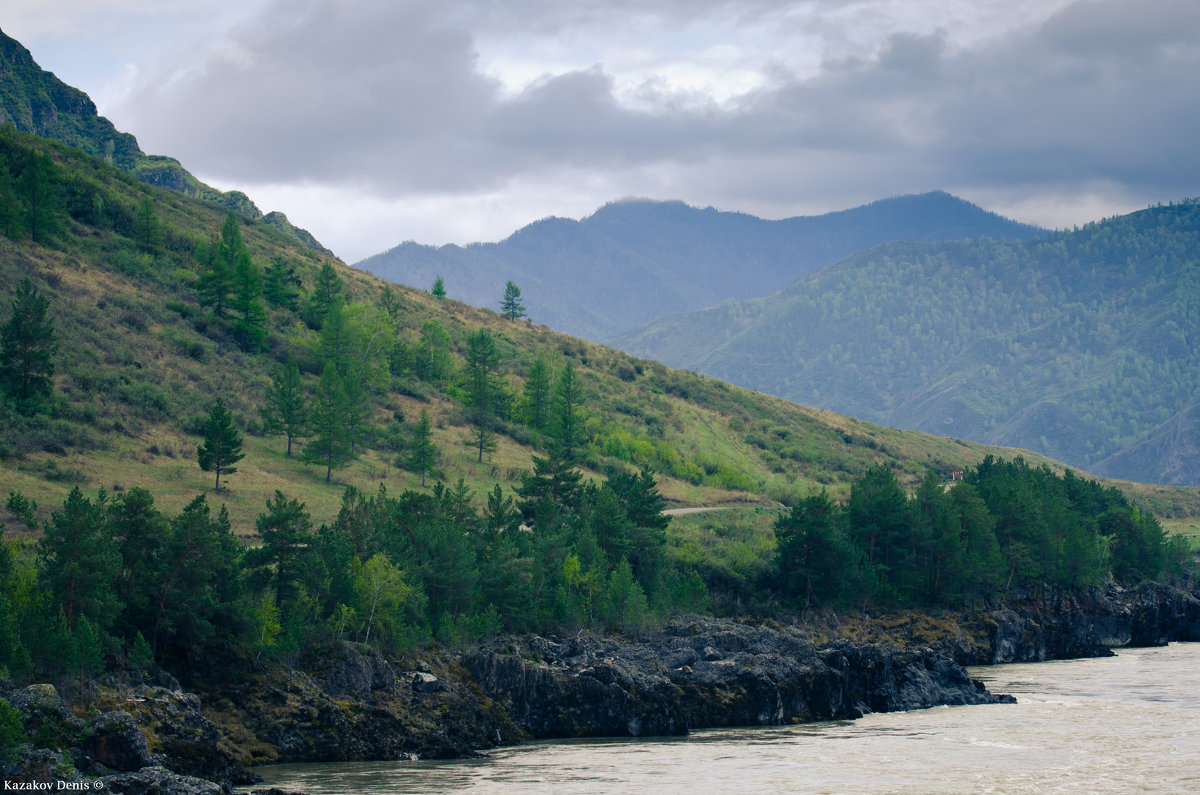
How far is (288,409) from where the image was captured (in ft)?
313

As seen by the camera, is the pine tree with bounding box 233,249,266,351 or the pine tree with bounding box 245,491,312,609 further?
the pine tree with bounding box 233,249,266,351

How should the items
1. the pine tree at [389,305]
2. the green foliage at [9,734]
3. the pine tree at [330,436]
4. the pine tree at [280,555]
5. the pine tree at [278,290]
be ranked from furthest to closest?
the pine tree at [389,305], the pine tree at [278,290], the pine tree at [330,436], the pine tree at [280,555], the green foliage at [9,734]

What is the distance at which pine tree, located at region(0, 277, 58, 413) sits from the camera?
80.6 m

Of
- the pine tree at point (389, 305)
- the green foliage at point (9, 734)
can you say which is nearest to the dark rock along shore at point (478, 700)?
the green foliage at point (9, 734)

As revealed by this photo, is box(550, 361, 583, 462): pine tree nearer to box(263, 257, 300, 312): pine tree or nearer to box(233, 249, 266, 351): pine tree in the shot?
box(233, 249, 266, 351): pine tree

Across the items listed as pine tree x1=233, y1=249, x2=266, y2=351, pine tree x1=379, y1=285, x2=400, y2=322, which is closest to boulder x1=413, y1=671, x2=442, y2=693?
pine tree x1=233, y1=249, x2=266, y2=351

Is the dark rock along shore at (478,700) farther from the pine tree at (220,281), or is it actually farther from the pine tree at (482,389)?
the pine tree at (220,281)

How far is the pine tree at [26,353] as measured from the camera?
8056 centimetres

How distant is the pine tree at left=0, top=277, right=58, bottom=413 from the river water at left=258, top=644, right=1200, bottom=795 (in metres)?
47.2

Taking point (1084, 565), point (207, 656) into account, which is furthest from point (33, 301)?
point (1084, 565)

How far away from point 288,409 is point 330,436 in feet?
16.4

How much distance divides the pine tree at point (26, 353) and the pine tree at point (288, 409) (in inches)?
734

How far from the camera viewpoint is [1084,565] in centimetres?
10300

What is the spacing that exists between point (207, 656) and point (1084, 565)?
82.1 metres
